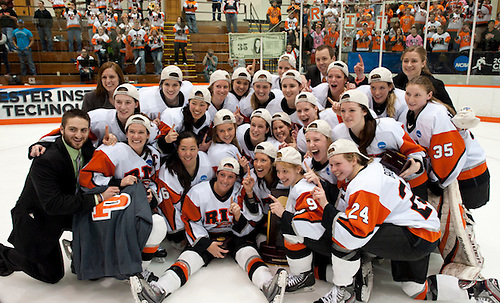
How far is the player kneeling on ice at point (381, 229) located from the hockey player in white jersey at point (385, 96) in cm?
91

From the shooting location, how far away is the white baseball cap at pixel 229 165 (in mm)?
2707

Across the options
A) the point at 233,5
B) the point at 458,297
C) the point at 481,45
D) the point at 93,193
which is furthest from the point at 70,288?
the point at 233,5

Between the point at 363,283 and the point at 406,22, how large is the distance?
6847mm

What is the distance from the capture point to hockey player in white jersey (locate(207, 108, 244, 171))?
9.81 ft

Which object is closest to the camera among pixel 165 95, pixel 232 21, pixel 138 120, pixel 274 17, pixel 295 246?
pixel 295 246

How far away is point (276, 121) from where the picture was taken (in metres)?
3.14

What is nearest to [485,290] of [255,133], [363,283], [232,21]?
[363,283]

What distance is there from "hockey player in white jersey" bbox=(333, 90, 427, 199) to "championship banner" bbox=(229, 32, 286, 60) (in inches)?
213

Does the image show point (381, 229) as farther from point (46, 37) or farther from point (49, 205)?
point (46, 37)

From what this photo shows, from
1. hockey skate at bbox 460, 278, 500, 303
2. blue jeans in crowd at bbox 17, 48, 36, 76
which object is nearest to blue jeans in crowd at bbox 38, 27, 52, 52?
blue jeans in crowd at bbox 17, 48, 36, 76

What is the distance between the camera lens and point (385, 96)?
2.94 meters

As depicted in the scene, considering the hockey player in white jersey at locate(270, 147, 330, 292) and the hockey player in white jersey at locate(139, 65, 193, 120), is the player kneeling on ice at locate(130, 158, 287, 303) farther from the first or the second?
the hockey player in white jersey at locate(139, 65, 193, 120)

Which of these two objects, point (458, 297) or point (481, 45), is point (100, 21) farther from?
point (458, 297)

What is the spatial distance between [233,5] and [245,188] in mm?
10161
